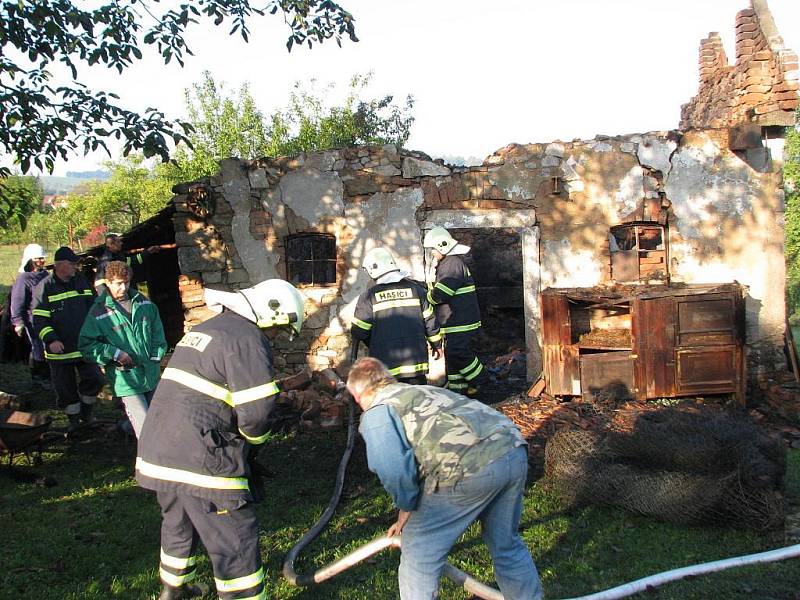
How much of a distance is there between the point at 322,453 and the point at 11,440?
2.81m

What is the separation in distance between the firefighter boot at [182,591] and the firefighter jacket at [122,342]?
2139 millimetres

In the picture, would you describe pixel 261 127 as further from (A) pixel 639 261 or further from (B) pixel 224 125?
(A) pixel 639 261

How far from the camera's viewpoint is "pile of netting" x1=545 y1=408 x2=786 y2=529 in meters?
4.83

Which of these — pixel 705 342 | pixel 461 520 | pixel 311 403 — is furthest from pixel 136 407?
pixel 705 342

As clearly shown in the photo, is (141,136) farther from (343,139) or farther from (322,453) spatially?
(343,139)

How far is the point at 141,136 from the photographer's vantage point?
6.74 m

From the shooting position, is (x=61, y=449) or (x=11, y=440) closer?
(x=11, y=440)

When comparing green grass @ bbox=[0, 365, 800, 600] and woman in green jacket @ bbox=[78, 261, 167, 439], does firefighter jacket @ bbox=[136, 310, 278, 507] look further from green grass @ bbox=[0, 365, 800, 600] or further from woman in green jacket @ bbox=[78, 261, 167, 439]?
woman in green jacket @ bbox=[78, 261, 167, 439]

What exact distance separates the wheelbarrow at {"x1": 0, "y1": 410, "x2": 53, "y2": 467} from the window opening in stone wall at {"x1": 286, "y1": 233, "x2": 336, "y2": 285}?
437 centimetres

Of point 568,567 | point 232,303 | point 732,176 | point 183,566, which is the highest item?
point 732,176

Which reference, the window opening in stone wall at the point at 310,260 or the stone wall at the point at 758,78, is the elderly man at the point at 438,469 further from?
the stone wall at the point at 758,78

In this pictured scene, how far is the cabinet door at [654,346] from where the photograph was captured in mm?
8258

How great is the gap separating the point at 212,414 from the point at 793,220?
76.6 ft

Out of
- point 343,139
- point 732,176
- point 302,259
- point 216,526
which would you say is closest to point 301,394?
point 302,259
